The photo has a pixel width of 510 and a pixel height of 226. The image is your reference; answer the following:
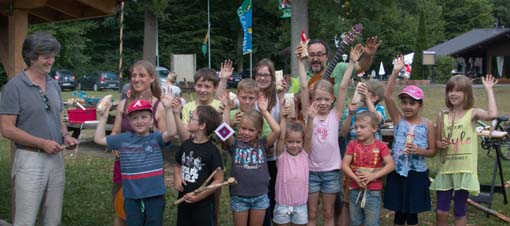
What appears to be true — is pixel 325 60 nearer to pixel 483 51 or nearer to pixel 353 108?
pixel 353 108

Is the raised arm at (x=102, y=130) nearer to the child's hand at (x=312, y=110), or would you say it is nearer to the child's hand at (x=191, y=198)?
the child's hand at (x=191, y=198)

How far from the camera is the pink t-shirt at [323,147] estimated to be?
436 cm

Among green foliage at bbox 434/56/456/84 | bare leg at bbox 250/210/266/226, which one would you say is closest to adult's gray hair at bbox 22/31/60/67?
bare leg at bbox 250/210/266/226

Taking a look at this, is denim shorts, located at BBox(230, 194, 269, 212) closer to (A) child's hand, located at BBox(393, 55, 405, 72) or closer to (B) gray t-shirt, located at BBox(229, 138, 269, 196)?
(B) gray t-shirt, located at BBox(229, 138, 269, 196)

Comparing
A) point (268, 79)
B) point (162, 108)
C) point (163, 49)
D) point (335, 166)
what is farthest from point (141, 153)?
point (163, 49)

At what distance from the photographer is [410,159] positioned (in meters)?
4.44

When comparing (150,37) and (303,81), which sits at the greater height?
(150,37)

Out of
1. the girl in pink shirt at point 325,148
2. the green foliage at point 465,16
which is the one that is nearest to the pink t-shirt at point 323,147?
the girl in pink shirt at point 325,148

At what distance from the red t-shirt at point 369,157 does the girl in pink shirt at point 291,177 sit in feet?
1.23

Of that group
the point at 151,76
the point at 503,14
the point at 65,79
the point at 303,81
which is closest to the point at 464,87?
the point at 303,81

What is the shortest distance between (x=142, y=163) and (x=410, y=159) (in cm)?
209

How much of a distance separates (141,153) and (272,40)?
4119 cm

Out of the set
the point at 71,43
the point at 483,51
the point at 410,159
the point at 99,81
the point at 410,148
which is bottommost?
the point at 410,159

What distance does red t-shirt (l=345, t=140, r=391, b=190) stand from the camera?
14.1 feet
